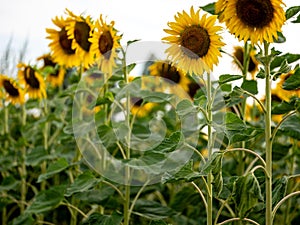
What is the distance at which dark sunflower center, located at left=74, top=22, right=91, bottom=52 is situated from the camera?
1401 mm

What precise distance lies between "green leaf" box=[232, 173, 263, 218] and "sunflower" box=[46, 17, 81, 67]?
858mm

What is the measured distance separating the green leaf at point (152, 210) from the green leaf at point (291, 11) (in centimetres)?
55

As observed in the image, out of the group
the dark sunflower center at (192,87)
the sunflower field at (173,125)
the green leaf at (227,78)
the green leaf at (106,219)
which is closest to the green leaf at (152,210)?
the sunflower field at (173,125)

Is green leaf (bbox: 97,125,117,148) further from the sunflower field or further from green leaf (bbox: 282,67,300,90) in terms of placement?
green leaf (bbox: 282,67,300,90)

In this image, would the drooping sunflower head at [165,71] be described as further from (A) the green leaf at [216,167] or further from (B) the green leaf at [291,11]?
(A) the green leaf at [216,167]

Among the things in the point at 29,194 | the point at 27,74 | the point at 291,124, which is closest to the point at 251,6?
the point at 291,124

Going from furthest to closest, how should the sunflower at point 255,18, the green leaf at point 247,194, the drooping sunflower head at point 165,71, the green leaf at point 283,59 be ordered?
the drooping sunflower head at point 165,71 → the green leaf at point 283,59 → the sunflower at point 255,18 → the green leaf at point 247,194

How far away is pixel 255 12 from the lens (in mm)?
979

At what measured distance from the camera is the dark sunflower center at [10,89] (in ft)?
6.27

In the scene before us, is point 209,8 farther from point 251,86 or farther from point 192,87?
point 192,87

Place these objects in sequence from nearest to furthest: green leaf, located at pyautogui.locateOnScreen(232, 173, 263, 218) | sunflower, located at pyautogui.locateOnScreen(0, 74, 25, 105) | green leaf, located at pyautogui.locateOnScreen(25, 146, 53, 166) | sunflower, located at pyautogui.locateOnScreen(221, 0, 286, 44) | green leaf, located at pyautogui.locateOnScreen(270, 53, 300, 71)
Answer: green leaf, located at pyautogui.locateOnScreen(232, 173, 263, 218)
sunflower, located at pyautogui.locateOnScreen(221, 0, 286, 44)
green leaf, located at pyautogui.locateOnScreen(270, 53, 300, 71)
green leaf, located at pyautogui.locateOnScreen(25, 146, 53, 166)
sunflower, located at pyautogui.locateOnScreen(0, 74, 25, 105)

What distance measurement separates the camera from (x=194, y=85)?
200cm

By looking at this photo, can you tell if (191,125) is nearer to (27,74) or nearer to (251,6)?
(251,6)

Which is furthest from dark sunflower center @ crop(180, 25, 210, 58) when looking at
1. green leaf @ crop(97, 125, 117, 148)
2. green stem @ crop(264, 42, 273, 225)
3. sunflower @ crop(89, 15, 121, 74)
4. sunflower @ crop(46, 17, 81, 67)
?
sunflower @ crop(46, 17, 81, 67)
